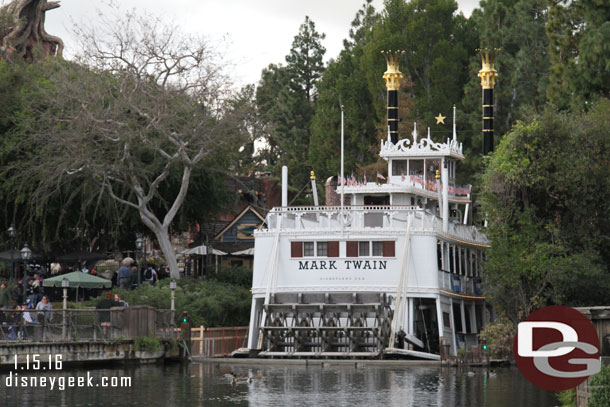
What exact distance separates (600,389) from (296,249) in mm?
24476

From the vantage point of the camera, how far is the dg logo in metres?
21.8

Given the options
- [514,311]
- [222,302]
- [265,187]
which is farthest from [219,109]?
[265,187]

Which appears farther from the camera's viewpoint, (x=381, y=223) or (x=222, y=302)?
(x=222, y=302)

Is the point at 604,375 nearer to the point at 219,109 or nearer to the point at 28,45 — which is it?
the point at 219,109

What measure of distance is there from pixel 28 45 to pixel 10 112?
16059mm

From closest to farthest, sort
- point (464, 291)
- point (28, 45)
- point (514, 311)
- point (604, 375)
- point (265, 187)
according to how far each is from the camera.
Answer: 1. point (604, 375)
2. point (514, 311)
3. point (464, 291)
4. point (28, 45)
5. point (265, 187)

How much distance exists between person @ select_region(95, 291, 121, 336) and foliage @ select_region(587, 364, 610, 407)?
2304 centimetres

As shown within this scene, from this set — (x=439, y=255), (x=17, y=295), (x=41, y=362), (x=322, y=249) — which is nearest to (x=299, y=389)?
(x=41, y=362)

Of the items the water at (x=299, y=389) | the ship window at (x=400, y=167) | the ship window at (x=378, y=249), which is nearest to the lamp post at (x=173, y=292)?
the water at (x=299, y=389)

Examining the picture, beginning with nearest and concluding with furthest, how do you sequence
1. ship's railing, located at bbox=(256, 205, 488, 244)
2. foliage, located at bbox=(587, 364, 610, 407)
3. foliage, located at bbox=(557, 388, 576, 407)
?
foliage, located at bbox=(587, 364, 610, 407)
foliage, located at bbox=(557, 388, 576, 407)
ship's railing, located at bbox=(256, 205, 488, 244)

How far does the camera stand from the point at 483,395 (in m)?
32.1

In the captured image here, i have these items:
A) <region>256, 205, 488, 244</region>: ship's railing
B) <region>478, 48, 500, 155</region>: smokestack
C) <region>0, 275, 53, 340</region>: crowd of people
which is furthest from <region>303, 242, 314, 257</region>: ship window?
<region>478, 48, 500, 155</region>: smokestack

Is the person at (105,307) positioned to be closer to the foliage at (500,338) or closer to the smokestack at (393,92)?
the foliage at (500,338)

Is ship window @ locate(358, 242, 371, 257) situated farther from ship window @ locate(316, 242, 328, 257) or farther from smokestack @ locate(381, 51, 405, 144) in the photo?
smokestack @ locate(381, 51, 405, 144)
